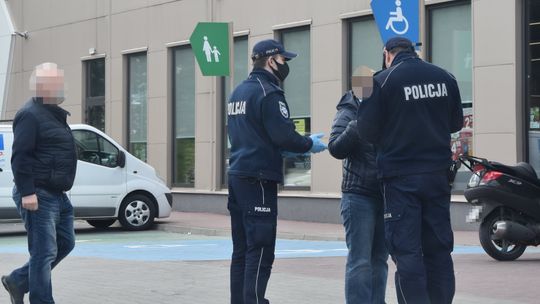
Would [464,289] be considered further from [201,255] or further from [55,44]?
[55,44]

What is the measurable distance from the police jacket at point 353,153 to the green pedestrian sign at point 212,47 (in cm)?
1112

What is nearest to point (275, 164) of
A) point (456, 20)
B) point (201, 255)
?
point (201, 255)

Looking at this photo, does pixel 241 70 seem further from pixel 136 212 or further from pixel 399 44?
pixel 399 44

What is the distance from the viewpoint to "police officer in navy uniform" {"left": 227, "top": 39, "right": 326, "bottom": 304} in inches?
262

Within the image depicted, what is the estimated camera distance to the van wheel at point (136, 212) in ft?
61.2

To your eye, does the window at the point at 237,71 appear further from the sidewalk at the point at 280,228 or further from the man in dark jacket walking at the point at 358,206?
the man in dark jacket walking at the point at 358,206

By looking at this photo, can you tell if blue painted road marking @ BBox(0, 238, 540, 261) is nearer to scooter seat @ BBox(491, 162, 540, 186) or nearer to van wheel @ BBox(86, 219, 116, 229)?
scooter seat @ BBox(491, 162, 540, 186)

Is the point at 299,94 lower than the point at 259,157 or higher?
higher

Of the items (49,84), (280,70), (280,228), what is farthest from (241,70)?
(280,70)

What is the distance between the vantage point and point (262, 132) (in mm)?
6730

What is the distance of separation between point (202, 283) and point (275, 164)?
341 centimetres

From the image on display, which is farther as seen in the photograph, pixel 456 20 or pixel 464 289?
pixel 456 20

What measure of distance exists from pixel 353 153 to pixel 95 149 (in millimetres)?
12095

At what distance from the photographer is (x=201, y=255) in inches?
534
